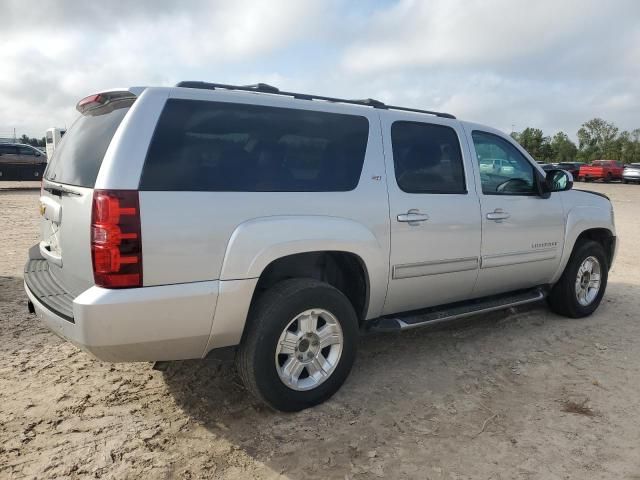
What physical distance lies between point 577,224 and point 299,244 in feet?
10.5

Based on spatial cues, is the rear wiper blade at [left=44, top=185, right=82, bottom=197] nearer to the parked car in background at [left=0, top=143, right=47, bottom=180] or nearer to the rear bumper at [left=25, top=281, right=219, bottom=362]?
the rear bumper at [left=25, top=281, right=219, bottom=362]

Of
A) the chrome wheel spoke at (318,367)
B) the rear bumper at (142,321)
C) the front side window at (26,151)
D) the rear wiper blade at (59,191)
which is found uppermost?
the front side window at (26,151)

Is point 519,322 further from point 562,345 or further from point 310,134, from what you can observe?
point 310,134

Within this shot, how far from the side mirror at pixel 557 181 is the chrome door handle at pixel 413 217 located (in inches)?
64.4

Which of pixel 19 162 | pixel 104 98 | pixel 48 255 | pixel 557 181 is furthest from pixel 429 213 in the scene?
pixel 19 162

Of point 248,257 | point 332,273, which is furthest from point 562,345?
point 248,257

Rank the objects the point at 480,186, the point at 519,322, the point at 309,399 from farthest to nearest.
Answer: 1. the point at 519,322
2. the point at 480,186
3. the point at 309,399

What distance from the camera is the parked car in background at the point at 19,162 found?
23.2 meters

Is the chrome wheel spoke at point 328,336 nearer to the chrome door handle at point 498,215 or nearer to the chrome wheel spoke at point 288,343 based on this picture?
the chrome wheel spoke at point 288,343

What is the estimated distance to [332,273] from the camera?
12.0 feet

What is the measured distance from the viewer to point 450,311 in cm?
406

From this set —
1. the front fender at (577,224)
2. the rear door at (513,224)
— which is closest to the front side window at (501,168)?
the rear door at (513,224)

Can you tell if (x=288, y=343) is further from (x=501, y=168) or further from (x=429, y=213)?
(x=501, y=168)

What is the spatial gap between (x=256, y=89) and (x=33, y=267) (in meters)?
1.92
